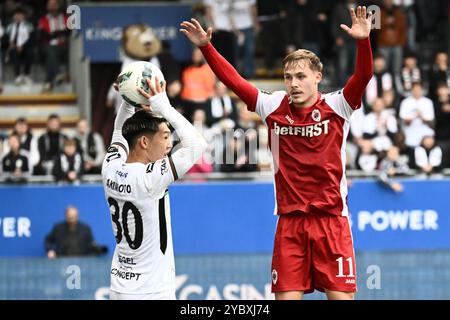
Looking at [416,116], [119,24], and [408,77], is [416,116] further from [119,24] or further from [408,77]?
[119,24]

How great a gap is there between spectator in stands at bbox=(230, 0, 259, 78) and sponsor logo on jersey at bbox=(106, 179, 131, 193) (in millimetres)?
12211

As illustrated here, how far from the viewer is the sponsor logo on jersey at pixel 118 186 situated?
368 inches

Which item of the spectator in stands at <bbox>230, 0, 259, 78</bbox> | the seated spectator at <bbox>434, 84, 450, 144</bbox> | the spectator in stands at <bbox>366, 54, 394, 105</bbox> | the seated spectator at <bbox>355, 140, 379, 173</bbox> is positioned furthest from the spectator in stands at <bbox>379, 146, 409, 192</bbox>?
the spectator in stands at <bbox>230, 0, 259, 78</bbox>

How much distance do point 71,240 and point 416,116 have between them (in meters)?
5.77

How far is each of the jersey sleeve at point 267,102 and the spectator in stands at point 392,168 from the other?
704 centimetres

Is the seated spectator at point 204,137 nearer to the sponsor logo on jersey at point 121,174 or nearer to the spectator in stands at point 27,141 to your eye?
the spectator in stands at point 27,141

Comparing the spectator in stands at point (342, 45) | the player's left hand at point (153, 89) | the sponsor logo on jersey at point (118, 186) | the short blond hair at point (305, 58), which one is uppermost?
the spectator in stands at point (342, 45)

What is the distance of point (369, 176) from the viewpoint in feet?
57.6

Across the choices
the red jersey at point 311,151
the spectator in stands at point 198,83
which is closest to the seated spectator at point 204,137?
the spectator in stands at point 198,83

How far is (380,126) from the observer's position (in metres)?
19.0

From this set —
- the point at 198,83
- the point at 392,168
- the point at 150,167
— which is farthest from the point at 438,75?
the point at 150,167

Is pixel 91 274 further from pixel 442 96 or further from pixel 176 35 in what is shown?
pixel 176 35

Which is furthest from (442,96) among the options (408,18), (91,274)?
(91,274)

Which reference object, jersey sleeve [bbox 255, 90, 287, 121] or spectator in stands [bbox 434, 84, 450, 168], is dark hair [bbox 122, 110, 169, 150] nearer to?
jersey sleeve [bbox 255, 90, 287, 121]
